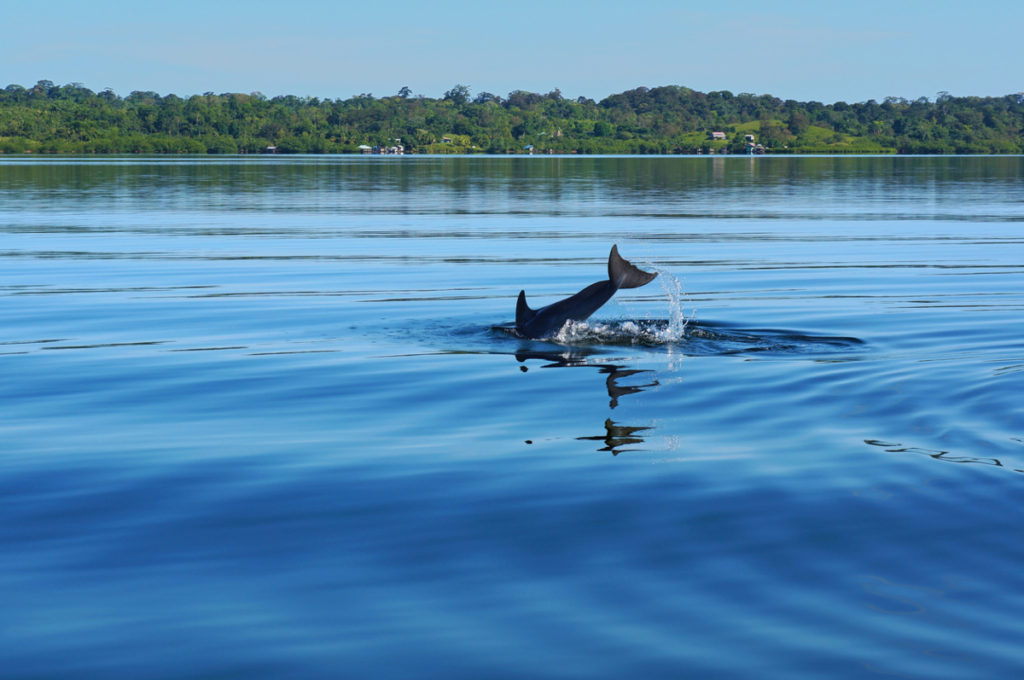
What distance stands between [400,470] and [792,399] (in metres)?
5.65

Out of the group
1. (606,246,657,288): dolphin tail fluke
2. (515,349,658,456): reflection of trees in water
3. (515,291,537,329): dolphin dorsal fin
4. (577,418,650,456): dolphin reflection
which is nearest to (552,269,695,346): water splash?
(606,246,657,288): dolphin tail fluke

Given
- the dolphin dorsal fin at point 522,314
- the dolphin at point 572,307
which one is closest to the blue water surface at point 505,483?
the dolphin at point 572,307

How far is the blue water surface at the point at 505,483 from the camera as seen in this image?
7.30m

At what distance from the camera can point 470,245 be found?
125ft

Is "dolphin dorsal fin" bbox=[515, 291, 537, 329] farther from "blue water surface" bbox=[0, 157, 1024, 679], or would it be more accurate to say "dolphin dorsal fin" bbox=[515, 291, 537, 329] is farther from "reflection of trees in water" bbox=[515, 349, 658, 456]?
"reflection of trees in water" bbox=[515, 349, 658, 456]

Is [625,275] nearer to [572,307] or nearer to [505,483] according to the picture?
[572,307]

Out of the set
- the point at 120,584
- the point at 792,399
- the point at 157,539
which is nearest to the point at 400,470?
the point at 157,539

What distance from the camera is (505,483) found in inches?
424

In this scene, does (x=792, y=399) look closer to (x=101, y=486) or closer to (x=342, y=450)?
(x=342, y=450)

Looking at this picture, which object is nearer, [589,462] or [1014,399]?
[589,462]

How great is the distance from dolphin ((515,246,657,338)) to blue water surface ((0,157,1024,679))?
0.42 meters

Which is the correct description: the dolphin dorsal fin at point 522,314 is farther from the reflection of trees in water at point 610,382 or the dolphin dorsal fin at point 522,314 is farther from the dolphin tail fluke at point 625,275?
the dolphin tail fluke at point 625,275

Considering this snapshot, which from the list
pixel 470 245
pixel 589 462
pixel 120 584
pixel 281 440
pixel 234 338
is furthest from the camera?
pixel 470 245

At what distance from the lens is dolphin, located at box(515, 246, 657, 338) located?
18.8 m
